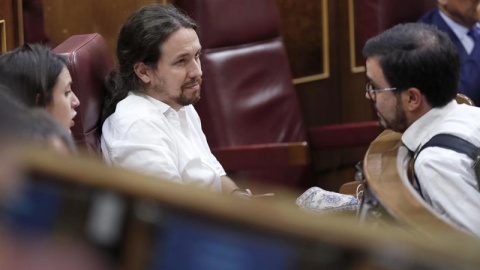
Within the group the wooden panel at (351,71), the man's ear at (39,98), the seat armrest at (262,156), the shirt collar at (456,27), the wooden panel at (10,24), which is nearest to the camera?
the man's ear at (39,98)

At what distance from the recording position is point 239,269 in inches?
16.5

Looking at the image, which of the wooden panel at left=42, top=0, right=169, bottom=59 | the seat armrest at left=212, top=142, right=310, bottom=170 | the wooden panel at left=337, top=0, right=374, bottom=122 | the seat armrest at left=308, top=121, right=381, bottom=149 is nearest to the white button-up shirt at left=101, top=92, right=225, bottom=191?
the seat armrest at left=212, top=142, right=310, bottom=170

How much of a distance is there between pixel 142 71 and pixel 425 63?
0.71m

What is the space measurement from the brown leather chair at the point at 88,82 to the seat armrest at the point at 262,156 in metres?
0.44

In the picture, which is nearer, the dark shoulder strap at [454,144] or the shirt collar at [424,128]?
the dark shoulder strap at [454,144]

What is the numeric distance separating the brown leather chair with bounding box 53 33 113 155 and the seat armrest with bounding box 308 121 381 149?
834 millimetres

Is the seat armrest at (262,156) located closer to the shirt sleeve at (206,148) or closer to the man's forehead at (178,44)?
the shirt sleeve at (206,148)

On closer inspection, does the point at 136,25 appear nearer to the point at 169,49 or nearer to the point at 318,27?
the point at 169,49

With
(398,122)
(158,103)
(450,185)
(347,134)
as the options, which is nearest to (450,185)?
(450,185)

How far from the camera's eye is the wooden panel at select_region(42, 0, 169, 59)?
2.55 meters

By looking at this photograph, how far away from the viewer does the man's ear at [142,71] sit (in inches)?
82.8

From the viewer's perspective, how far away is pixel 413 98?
1756mm

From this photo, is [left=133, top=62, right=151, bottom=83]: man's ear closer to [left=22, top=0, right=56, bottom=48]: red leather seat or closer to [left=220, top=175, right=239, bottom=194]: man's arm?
[left=220, top=175, right=239, bottom=194]: man's arm

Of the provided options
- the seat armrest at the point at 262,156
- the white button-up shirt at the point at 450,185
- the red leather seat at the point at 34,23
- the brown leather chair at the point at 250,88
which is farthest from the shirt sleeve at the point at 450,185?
the red leather seat at the point at 34,23
